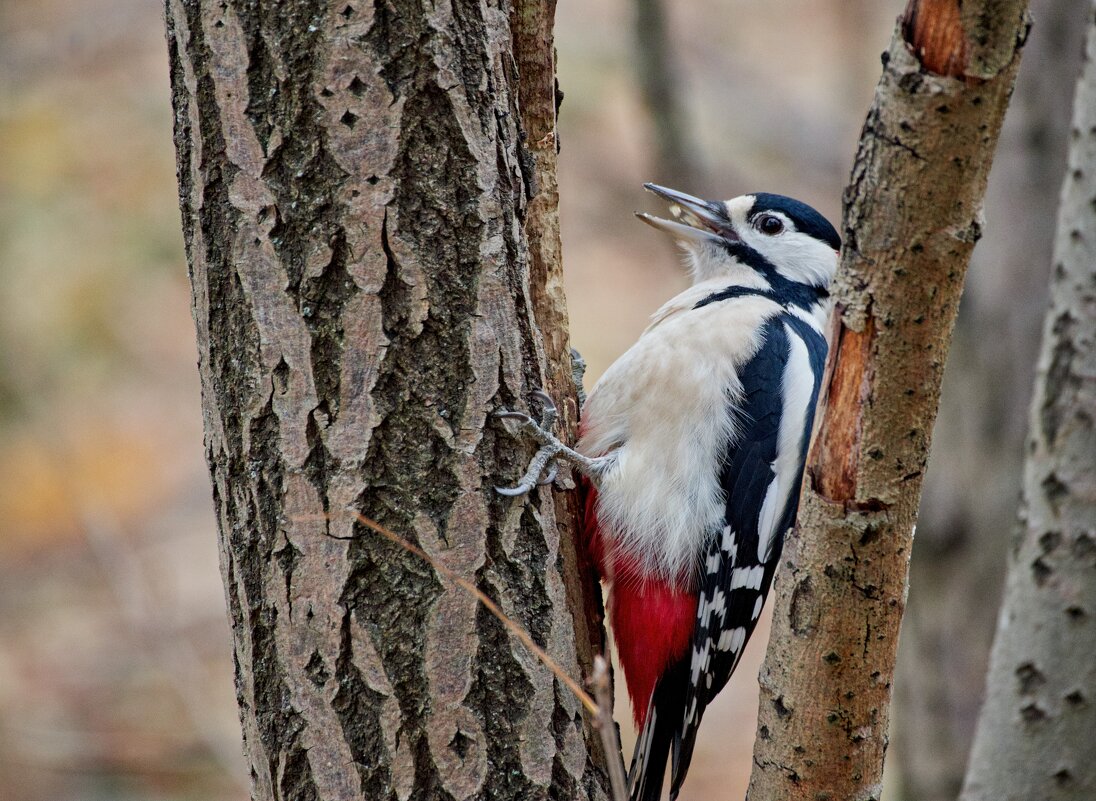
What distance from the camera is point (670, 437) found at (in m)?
2.42

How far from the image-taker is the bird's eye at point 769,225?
9.75 feet

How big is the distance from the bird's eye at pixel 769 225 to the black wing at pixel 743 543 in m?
0.60

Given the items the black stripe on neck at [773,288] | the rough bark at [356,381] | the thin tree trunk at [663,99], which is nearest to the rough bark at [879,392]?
the rough bark at [356,381]

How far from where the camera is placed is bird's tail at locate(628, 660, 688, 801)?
87.3 inches

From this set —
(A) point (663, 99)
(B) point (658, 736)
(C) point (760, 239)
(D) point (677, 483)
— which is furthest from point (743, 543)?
(A) point (663, 99)

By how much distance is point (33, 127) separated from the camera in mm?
5078

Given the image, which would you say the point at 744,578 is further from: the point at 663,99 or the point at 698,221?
the point at 663,99

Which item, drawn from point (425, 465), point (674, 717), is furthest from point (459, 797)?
point (674, 717)

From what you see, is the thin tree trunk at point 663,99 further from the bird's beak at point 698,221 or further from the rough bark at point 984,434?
the rough bark at point 984,434

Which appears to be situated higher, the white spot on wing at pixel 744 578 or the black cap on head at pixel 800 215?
the black cap on head at pixel 800 215

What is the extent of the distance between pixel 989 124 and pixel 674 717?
4.97 feet

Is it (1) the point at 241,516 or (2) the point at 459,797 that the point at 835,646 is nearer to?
(2) the point at 459,797

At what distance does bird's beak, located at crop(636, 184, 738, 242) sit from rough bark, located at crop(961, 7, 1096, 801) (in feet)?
4.56

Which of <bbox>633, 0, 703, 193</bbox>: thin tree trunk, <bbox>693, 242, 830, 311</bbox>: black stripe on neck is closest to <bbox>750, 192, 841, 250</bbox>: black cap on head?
<bbox>693, 242, 830, 311</bbox>: black stripe on neck
